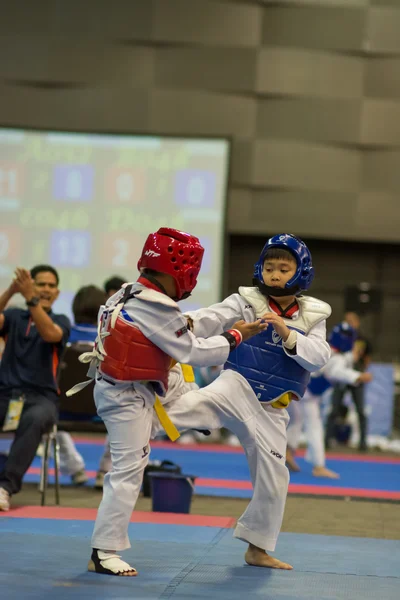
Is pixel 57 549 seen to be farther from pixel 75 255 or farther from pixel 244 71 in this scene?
pixel 244 71

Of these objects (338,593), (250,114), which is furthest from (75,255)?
(338,593)

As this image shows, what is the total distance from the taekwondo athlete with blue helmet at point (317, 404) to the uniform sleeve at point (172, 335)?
4.66 m

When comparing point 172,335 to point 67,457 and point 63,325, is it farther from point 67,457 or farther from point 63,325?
point 67,457

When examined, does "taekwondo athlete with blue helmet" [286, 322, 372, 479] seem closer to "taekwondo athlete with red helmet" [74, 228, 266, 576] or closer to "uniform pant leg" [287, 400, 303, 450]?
"uniform pant leg" [287, 400, 303, 450]

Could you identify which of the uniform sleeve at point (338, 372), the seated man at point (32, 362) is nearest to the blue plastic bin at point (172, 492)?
the seated man at point (32, 362)

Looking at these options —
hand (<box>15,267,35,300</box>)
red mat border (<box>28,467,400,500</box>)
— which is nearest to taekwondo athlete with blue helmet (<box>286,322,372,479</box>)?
red mat border (<box>28,467,400,500</box>)

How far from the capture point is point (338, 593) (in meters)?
3.47

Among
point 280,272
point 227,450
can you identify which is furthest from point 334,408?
point 280,272

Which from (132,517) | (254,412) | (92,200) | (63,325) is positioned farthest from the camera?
(92,200)

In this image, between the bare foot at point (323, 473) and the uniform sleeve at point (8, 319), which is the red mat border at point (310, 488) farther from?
the uniform sleeve at point (8, 319)

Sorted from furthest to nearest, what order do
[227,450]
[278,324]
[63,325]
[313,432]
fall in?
[227,450] → [313,432] → [63,325] → [278,324]

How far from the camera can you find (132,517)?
5340mm

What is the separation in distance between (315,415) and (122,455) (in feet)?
16.2

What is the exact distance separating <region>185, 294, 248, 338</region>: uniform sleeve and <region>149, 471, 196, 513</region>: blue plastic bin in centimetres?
182
